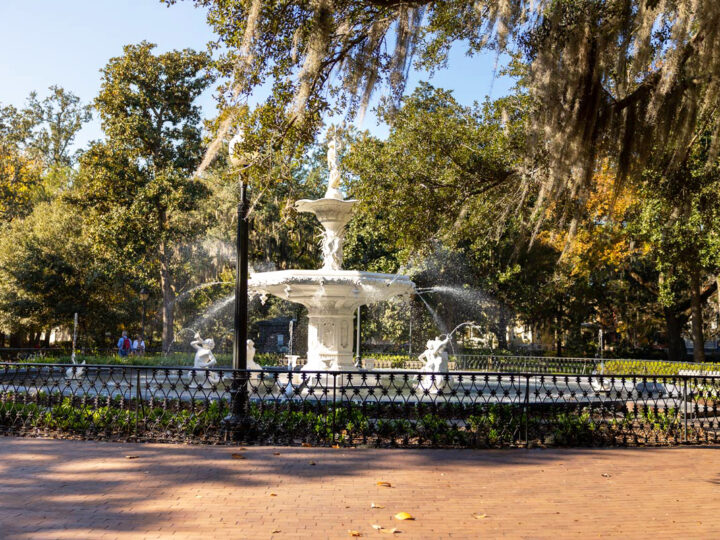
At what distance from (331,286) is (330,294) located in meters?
0.34

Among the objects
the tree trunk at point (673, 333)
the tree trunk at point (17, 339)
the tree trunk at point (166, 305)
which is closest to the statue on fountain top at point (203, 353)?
the tree trunk at point (166, 305)

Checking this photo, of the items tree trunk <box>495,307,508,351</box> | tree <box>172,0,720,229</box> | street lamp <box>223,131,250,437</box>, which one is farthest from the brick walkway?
tree trunk <box>495,307,508,351</box>

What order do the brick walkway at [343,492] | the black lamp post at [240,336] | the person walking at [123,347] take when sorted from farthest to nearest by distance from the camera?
the person walking at [123,347]
the black lamp post at [240,336]
the brick walkway at [343,492]

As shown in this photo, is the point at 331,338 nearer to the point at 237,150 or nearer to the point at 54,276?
the point at 237,150

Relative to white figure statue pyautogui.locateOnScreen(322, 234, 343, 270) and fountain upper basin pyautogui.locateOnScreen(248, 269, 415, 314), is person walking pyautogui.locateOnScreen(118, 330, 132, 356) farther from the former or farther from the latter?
white figure statue pyautogui.locateOnScreen(322, 234, 343, 270)

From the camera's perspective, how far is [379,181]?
47.6 feet

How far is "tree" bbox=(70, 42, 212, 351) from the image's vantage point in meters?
28.0

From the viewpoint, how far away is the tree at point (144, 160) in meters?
28.0

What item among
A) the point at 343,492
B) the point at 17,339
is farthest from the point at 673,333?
the point at 17,339

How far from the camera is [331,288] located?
13492 millimetres

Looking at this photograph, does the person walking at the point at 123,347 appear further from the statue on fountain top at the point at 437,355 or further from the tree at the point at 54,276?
the statue on fountain top at the point at 437,355

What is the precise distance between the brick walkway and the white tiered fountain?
5.56 m

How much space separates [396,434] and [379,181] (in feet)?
23.0

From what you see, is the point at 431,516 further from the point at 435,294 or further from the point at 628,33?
the point at 435,294
